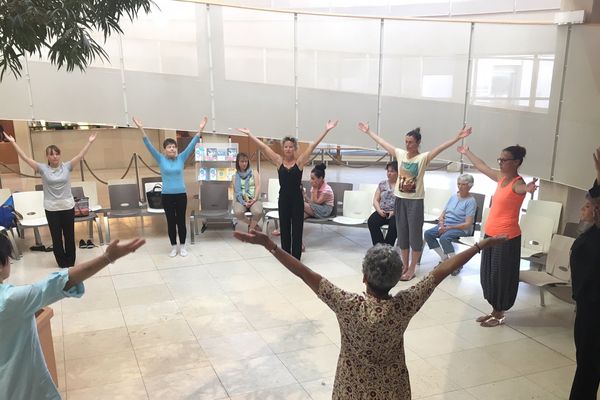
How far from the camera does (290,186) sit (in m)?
6.27

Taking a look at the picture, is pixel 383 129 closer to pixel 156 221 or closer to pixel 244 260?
pixel 244 260

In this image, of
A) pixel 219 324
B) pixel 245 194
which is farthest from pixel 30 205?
pixel 219 324

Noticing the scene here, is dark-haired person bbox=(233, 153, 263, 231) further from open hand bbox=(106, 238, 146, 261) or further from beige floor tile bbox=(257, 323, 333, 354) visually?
open hand bbox=(106, 238, 146, 261)

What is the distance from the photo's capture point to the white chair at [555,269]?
198 inches

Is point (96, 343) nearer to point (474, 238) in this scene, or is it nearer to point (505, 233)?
point (505, 233)

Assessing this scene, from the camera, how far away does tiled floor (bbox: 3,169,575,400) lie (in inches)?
151

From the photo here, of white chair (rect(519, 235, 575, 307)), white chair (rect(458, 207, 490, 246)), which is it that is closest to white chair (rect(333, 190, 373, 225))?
white chair (rect(458, 207, 490, 246))

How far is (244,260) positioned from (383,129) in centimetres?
291

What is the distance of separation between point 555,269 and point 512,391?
6.35ft

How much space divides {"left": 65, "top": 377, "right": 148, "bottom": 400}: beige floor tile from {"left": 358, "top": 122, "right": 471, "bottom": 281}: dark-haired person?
3270 millimetres

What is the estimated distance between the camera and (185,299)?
5.48 meters

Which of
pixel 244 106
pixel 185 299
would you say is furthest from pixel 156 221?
pixel 185 299

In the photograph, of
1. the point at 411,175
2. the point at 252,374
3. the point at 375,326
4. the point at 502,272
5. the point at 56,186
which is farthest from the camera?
the point at 56,186

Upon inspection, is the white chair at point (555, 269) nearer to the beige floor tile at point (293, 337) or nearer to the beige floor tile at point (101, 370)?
the beige floor tile at point (293, 337)
